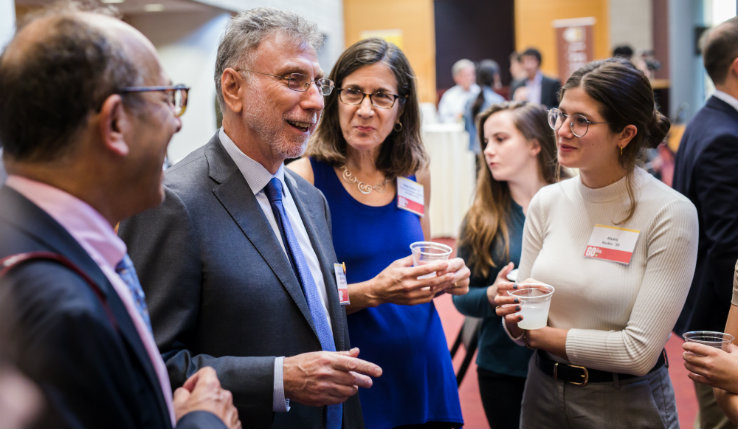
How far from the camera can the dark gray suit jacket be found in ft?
4.39

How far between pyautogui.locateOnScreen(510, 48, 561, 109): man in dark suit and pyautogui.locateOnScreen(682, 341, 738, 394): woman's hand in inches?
301

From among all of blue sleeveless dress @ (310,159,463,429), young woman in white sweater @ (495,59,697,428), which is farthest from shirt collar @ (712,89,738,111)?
blue sleeveless dress @ (310,159,463,429)

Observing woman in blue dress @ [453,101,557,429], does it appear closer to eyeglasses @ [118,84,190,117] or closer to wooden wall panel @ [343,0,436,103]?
eyeglasses @ [118,84,190,117]

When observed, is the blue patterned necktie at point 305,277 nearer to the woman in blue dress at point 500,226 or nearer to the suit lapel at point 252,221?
the suit lapel at point 252,221

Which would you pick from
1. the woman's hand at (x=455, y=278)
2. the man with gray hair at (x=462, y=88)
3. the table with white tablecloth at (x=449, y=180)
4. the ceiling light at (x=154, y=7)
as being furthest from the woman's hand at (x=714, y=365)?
the man with gray hair at (x=462, y=88)

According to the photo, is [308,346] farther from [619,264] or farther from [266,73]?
[619,264]

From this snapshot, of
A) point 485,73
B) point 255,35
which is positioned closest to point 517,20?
point 485,73

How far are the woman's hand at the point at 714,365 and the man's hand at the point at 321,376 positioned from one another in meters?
0.77

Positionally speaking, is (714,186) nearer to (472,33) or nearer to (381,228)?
(381,228)

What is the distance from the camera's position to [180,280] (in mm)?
1344

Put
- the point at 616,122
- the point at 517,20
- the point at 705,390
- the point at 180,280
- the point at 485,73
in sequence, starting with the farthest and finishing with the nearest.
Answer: the point at 517,20 < the point at 485,73 < the point at 705,390 < the point at 616,122 < the point at 180,280

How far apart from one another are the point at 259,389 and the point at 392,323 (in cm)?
76

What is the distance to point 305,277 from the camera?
1555mm

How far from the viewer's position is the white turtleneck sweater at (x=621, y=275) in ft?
5.74
